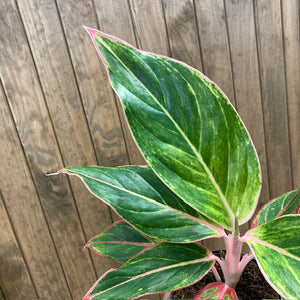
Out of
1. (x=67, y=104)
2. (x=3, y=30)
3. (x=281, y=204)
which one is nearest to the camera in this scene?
(x=281, y=204)

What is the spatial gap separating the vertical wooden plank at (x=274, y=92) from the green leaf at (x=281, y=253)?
98cm

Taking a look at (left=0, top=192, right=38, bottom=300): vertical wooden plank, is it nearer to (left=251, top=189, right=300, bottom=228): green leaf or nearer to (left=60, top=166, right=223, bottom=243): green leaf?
(left=60, top=166, right=223, bottom=243): green leaf

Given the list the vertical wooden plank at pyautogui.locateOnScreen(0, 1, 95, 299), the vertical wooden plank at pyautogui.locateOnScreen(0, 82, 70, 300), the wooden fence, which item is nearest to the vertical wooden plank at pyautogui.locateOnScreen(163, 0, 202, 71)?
the wooden fence

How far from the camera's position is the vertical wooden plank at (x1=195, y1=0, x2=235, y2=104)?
1167 millimetres

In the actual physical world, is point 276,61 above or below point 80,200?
above

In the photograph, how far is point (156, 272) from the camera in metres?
0.46

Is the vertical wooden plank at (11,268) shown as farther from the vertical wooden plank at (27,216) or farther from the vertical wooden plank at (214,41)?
the vertical wooden plank at (214,41)

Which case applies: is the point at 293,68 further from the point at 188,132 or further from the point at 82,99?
the point at 188,132

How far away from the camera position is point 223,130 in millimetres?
457

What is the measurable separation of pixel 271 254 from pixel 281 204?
20 centimetres

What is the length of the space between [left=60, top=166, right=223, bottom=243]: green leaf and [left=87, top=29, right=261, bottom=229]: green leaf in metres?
0.05

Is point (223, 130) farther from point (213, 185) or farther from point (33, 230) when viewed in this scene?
point (33, 230)

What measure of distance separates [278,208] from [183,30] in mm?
807

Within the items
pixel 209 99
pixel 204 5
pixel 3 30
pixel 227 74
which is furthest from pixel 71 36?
pixel 209 99
